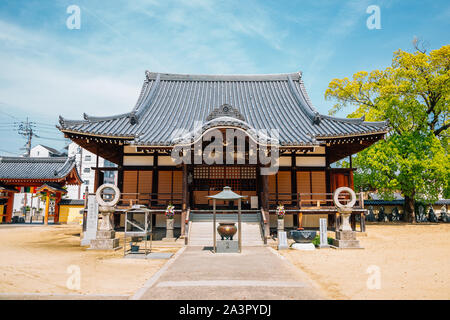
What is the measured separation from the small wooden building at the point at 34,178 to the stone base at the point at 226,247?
2137 centimetres

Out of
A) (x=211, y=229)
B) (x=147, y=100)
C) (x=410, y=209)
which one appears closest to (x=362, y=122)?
(x=211, y=229)

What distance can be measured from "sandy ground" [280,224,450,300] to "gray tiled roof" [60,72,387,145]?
5.93 meters

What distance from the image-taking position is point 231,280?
23.9 ft

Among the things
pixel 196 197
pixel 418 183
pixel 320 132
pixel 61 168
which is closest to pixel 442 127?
pixel 418 183

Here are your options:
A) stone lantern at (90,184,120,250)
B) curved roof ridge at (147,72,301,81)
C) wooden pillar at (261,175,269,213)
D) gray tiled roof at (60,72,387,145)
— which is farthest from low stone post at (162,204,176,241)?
curved roof ridge at (147,72,301,81)

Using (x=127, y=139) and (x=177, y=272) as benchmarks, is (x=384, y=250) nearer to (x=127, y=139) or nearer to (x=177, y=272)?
(x=177, y=272)

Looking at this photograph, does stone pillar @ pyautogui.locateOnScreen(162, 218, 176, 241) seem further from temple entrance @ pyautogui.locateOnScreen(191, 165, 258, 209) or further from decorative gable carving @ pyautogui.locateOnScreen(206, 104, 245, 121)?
decorative gable carving @ pyautogui.locateOnScreen(206, 104, 245, 121)

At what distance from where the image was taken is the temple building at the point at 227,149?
15164mm

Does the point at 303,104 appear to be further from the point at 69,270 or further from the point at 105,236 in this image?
the point at 69,270

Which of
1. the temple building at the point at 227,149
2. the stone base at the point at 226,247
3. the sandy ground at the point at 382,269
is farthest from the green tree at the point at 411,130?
the stone base at the point at 226,247

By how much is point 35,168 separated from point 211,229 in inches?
894

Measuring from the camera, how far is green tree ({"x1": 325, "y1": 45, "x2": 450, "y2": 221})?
74.9 ft

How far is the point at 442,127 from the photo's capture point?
2508 centimetres

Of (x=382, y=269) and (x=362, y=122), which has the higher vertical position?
(x=362, y=122)
